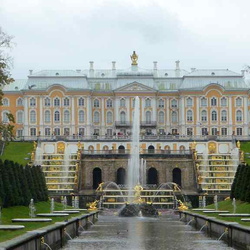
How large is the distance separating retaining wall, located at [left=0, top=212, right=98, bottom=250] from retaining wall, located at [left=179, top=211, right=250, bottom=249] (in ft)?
15.4

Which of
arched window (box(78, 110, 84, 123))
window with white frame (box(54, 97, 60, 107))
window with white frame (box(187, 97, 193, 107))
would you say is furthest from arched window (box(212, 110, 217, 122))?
window with white frame (box(54, 97, 60, 107))

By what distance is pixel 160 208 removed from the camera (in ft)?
183

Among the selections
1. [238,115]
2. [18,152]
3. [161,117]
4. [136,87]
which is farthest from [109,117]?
[18,152]

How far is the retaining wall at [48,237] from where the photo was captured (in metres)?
16.9

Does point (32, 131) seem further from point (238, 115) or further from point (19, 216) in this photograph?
point (19, 216)

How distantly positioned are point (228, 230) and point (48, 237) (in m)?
5.73

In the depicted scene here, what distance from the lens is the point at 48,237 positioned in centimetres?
2100

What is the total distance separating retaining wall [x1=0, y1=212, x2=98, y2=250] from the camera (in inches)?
664

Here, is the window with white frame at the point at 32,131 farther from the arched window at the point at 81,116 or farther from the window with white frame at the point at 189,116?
the window with white frame at the point at 189,116

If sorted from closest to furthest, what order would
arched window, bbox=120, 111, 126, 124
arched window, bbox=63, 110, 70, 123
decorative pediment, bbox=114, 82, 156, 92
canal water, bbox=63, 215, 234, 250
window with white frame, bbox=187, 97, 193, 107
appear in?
canal water, bbox=63, 215, 234, 250 < arched window, bbox=63, 110, 70, 123 < window with white frame, bbox=187, 97, 193, 107 < decorative pediment, bbox=114, 82, 156, 92 < arched window, bbox=120, 111, 126, 124

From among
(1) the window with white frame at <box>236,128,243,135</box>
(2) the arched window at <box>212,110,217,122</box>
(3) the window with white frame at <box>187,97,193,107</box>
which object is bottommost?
(1) the window with white frame at <box>236,128,243,135</box>

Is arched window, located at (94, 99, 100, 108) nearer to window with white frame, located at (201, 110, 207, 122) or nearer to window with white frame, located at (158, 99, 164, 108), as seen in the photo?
window with white frame, located at (158, 99, 164, 108)

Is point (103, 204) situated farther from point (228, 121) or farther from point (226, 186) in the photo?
point (228, 121)

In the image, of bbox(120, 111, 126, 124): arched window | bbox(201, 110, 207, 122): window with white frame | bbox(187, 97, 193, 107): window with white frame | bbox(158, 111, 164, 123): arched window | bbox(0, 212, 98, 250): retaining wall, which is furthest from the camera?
bbox(158, 111, 164, 123): arched window
